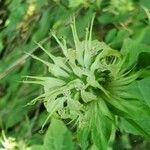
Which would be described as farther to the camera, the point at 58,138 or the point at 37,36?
the point at 37,36

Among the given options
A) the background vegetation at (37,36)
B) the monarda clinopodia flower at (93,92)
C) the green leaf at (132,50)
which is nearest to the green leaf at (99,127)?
the monarda clinopodia flower at (93,92)

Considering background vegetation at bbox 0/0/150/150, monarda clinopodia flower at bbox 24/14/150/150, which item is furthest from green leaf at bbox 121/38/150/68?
background vegetation at bbox 0/0/150/150

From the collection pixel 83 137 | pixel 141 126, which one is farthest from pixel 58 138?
pixel 141 126

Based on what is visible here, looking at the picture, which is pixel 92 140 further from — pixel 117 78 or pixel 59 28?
pixel 59 28

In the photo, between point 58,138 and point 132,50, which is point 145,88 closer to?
point 132,50

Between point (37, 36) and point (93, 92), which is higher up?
point (93, 92)

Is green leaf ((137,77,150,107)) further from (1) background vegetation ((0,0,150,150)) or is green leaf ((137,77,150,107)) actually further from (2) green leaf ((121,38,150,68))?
(1) background vegetation ((0,0,150,150))

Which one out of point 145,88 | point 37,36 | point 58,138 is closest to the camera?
point 145,88

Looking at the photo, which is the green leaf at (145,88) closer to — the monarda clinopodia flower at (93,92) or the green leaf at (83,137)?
the monarda clinopodia flower at (93,92)
